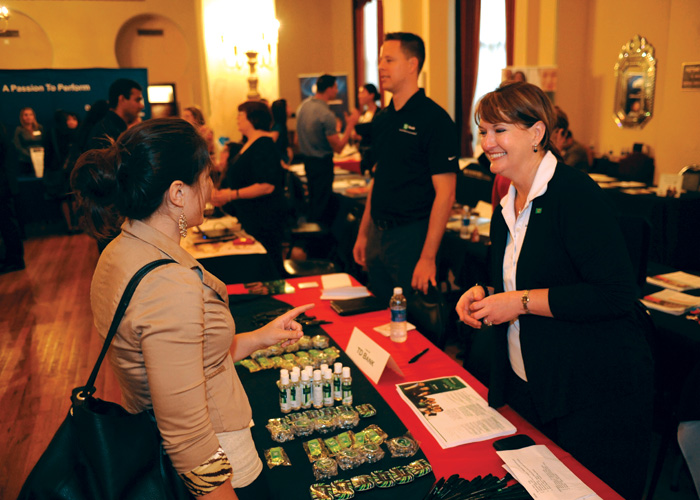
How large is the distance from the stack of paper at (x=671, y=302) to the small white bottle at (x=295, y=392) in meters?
1.78

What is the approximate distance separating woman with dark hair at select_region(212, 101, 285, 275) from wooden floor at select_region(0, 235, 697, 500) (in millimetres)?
1435

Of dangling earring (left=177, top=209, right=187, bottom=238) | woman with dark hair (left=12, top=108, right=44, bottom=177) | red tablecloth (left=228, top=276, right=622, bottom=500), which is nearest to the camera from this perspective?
dangling earring (left=177, top=209, right=187, bottom=238)

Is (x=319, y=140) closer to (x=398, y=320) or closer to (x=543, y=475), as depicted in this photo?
(x=398, y=320)

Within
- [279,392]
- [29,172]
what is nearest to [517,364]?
[279,392]

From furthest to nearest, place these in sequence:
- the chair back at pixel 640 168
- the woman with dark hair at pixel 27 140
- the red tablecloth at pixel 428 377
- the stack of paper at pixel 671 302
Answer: the woman with dark hair at pixel 27 140 → the chair back at pixel 640 168 → the stack of paper at pixel 671 302 → the red tablecloth at pixel 428 377

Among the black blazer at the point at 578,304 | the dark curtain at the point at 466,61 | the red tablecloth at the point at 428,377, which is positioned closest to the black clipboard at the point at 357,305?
the red tablecloth at the point at 428,377

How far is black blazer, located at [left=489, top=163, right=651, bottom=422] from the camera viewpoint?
144 cm

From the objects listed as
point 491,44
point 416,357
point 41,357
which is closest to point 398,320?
point 416,357

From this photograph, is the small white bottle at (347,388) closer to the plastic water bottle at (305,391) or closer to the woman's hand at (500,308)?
the plastic water bottle at (305,391)

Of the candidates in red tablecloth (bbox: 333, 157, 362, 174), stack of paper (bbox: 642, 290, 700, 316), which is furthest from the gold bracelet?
red tablecloth (bbox: 333, 157, 362, 174)

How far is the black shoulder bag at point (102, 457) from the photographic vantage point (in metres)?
0.98

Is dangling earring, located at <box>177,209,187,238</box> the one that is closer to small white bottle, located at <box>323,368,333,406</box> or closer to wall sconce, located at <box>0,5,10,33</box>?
small white bottle, located at <box>323,368,333,406</box>

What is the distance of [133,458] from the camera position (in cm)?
101

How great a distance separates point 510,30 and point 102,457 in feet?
24.2
